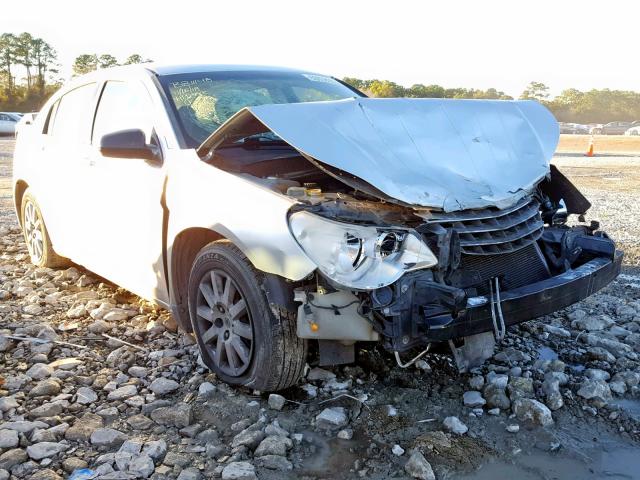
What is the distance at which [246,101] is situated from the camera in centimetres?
448

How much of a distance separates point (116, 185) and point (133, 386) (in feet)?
4.75

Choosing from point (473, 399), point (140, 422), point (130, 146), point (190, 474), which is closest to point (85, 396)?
point (140, 422)

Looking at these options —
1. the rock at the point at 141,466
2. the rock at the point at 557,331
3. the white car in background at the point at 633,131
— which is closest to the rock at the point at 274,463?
the rock at the point at 141,466

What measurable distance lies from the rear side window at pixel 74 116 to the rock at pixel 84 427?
2428 mm

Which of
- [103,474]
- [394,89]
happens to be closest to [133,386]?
[103,474]

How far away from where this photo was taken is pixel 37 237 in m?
6.19

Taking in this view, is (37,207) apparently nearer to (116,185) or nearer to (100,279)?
(100,279)

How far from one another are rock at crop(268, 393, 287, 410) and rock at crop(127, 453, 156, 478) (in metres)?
0.72

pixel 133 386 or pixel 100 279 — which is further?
pixel 100 279

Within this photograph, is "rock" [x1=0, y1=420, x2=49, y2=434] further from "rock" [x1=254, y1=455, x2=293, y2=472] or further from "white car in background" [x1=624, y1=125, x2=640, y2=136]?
"white car in background" [x1=624, y1=125, x2=640, y2=136]

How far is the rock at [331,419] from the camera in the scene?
10.7 ft

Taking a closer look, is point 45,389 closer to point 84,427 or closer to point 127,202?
point 84,427

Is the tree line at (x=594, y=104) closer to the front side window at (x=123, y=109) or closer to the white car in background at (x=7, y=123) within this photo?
the white car in background at (x=7, y=123)

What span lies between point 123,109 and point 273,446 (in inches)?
108
